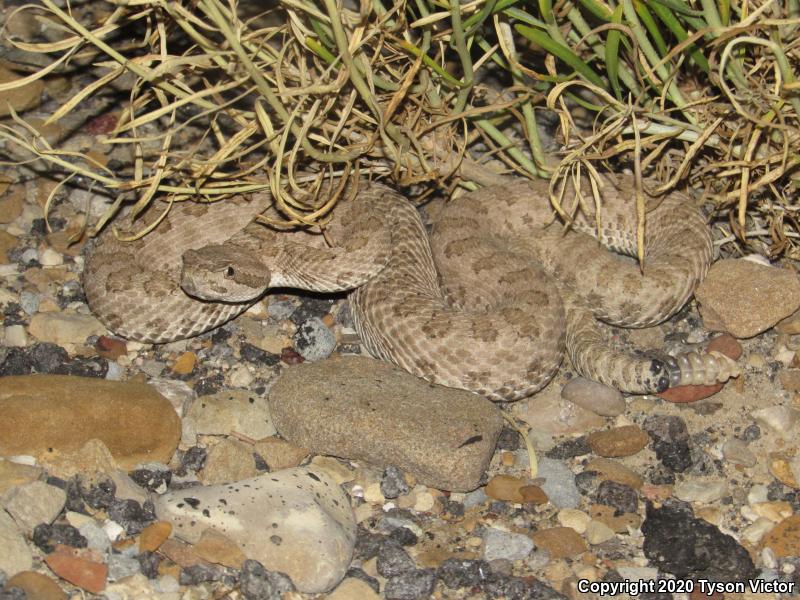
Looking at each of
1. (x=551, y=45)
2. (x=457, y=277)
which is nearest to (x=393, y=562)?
(x=457, y=277)

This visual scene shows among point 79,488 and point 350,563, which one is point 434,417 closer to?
point 350,563

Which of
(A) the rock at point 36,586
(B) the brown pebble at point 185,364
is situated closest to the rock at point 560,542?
(A) the rock at point 36,586

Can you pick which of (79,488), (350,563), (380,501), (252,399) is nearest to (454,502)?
(380,501)

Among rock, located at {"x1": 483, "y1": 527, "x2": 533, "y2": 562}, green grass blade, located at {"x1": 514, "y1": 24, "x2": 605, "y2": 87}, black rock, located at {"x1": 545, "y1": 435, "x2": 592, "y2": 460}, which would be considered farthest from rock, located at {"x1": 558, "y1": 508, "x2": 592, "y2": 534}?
green grass blade, located at {"x1": 514, "y1": 24, "x2": 605, "y2": 87}

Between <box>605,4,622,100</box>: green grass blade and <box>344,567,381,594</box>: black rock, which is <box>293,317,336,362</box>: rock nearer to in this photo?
<box>344,567,381,594</box>: black rock

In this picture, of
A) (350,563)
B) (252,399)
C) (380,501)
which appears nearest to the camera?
(350,563)

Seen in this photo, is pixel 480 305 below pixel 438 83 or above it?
below
